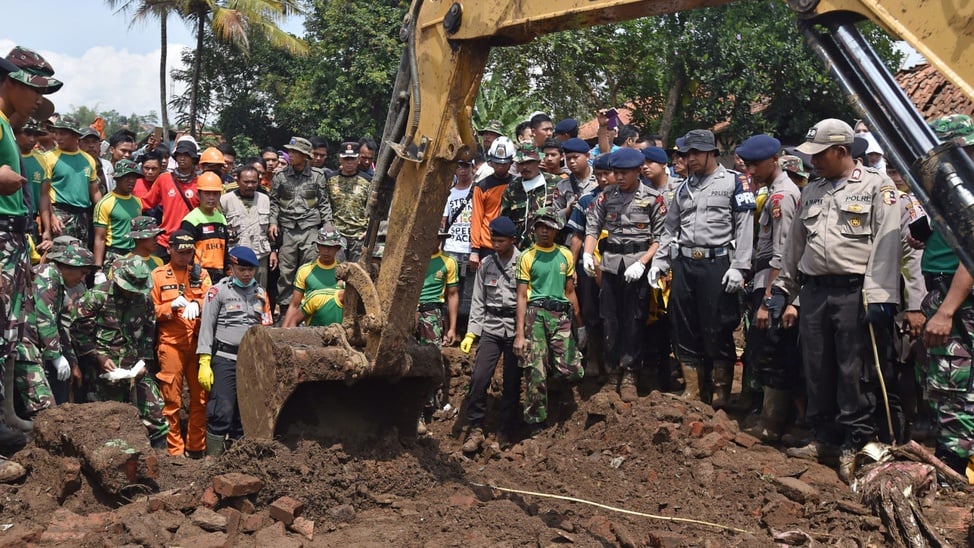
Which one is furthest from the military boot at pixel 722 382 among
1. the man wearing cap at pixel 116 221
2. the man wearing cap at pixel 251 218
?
the man wearing cap at pixel 116 221

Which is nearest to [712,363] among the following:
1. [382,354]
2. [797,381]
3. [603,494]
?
[797,381]

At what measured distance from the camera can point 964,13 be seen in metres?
3.16

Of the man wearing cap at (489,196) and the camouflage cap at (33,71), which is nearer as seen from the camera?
the camouflage cap at (33,71)

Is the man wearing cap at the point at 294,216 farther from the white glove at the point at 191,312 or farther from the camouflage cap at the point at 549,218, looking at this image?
the camouflage cap at the point at 549,218

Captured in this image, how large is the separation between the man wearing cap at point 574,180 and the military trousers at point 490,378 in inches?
57.9

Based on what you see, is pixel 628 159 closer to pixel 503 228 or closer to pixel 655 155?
pixel 655 155

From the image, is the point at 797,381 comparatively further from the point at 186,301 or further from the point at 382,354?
the point at 186,301

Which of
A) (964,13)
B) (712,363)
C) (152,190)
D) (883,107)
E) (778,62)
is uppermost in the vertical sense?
(778,62)

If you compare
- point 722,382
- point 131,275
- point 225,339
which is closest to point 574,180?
point 722,382

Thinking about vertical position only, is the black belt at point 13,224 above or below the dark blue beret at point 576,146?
below

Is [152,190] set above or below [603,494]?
above

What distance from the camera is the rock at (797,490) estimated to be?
6.01 metres

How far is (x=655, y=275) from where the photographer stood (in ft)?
25.8

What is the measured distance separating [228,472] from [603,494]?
2.73 meters
